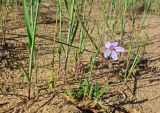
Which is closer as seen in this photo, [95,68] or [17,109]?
[17,109]

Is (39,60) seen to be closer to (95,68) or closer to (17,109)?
(95,68)

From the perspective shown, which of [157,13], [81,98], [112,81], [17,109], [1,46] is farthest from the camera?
[157,13]

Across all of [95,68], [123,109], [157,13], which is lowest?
[123,109]

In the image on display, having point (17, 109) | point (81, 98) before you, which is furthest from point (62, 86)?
point (17, 109)

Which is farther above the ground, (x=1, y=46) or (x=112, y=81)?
(x=1, y=46)

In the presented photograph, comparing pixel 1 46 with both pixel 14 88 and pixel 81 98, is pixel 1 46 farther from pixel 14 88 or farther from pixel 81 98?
pixel 81 98

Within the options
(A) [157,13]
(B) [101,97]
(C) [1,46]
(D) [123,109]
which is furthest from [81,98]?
(A) [157,13]

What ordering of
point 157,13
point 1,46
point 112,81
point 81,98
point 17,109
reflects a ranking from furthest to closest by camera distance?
point 157,13
point 1,46
point 112,81
point 81,98
point 17,109
